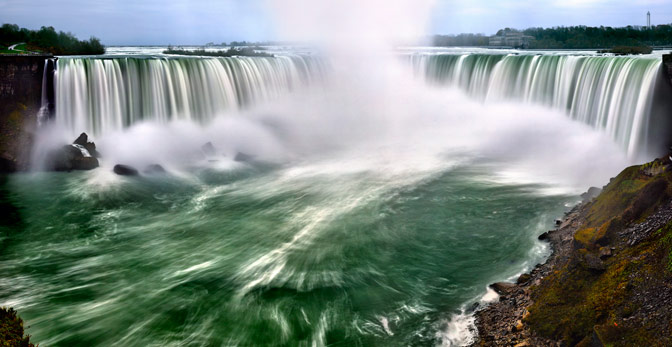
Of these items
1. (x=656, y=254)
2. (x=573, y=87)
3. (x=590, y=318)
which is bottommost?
(x=590, y=318)

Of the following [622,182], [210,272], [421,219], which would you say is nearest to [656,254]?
[622,182]

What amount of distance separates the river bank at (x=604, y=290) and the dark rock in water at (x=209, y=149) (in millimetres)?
16144

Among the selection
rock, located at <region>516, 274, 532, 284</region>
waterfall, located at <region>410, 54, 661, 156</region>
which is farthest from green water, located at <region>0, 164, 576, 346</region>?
waterfall, located at <region>410, 54, 661, 156</region>

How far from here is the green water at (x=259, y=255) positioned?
872cm

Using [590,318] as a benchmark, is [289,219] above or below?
below

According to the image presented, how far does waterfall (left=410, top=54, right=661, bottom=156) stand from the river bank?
8.61 m

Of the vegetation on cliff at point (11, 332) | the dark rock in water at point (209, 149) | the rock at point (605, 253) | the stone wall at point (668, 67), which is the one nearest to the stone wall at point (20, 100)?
the dark rock in water at point (209, 149)

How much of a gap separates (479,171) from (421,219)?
639cm

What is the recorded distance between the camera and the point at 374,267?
429 inches

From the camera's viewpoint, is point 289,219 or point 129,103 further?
point 129,103

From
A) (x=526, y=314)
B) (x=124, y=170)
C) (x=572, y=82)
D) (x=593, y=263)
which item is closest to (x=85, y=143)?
(x=124, y=170)

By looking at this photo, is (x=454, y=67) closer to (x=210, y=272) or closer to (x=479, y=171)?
(x=479, y=171)

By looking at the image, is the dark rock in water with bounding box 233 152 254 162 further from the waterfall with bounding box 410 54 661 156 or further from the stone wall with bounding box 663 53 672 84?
the stone wall with bounding box 663 53 672 84

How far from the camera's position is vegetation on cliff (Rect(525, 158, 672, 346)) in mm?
6305
